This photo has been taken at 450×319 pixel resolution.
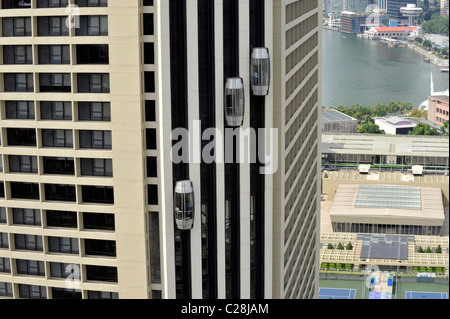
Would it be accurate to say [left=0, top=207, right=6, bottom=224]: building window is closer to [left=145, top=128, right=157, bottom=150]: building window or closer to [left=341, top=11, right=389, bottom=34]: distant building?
[left=145, top=128, right=157, bottom=150]: building window

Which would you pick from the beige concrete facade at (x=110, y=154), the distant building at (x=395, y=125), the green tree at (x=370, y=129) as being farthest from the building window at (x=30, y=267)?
the distant building at (x=395, y=125)

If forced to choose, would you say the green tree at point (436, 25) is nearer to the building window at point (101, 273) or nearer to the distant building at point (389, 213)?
the distant building at point (389, 213)

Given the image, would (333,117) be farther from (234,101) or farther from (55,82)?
(55,82)

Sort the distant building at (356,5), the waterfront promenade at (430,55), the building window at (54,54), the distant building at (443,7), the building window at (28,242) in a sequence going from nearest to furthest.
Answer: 1. the building window at (54,54)
2. the building window at (28,242)
3. the distant building at (356,5)
4. the waterfront promenade at (430,55)
5. the distant building at (443,7)

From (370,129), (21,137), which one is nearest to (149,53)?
(21,137)

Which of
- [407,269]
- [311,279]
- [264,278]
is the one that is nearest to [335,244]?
[407,269]

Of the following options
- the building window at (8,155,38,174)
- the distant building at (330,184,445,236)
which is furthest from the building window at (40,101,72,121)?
the distant building at (330,184,445,236)
